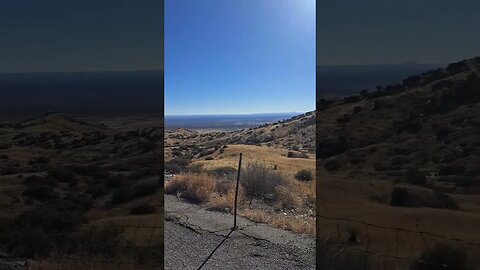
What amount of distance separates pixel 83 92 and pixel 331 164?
10.3 feet

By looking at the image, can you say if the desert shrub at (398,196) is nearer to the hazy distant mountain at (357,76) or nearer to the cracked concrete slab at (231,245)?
A: the hazy distant mountain at (357,76)

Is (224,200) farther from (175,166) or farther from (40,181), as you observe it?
(175,166)

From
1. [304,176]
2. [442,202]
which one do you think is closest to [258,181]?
[304,176]

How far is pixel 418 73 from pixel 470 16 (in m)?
0.75

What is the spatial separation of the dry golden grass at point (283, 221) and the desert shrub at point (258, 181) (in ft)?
8.28

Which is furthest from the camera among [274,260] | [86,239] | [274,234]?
[274,234]

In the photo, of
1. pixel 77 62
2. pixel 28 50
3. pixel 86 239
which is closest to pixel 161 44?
pixel 77 62

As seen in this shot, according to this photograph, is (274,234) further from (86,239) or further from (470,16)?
(470,16)

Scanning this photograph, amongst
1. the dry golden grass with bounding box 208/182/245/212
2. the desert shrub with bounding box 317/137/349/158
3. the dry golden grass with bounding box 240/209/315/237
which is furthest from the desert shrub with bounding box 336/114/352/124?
the dry golden grass with bounding box 208/182/245/212

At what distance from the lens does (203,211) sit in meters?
11.8

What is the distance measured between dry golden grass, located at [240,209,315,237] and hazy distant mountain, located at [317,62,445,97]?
4.44m

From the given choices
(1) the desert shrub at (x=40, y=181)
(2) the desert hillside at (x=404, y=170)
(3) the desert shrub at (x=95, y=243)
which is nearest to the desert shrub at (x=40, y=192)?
(1) the desert shrub at (x=40, y=181)

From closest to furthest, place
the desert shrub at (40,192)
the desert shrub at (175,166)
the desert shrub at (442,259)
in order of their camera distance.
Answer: the desert shrub at (442,259)
the desert shrub at (40,192)
the desert shrub at (175,166)

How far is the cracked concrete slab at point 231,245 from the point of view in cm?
777
